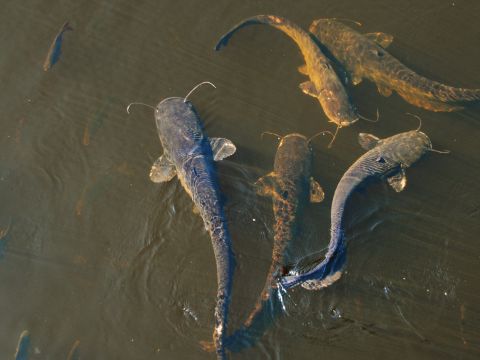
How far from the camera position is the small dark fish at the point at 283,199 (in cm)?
480

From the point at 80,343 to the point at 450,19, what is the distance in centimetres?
589

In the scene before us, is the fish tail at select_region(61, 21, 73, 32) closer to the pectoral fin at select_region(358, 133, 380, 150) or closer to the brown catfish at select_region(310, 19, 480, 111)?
the brown catfish at select_region(310, 19, 480, 111)

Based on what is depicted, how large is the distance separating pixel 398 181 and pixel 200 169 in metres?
→ 2.26

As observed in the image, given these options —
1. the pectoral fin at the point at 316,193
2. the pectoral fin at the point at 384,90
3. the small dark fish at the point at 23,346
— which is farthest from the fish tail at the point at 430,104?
the small dark fish at the point at 23,346

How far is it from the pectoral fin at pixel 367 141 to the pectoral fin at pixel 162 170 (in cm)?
220

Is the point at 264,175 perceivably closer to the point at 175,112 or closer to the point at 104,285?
the point at 175,112

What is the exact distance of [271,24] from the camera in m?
5.97

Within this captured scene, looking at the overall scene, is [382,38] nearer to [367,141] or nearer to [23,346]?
[367,141]

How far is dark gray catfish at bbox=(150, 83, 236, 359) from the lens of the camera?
4.70 m

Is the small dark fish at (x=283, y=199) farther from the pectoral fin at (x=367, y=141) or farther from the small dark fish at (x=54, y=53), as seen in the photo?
the small dark fish at (x=54, y=53)

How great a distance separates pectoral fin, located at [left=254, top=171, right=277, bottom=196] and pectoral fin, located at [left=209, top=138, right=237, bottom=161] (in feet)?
1.50

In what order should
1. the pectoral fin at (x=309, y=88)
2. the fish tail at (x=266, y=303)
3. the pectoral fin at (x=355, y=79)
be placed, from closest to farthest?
the fish tail at (x=266, y=303) < the pectoral fin at (x=309, y=88) < the pectoral fin at (x=355, y=79)

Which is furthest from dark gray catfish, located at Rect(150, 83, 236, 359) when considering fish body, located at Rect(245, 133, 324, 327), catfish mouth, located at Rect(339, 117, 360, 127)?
catfish mouth, located at Rect(339, 117, 360, 127)

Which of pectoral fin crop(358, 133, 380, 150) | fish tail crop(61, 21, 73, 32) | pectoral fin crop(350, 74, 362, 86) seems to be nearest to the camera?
pectoral fin crop(358, 133, 380, 150)
